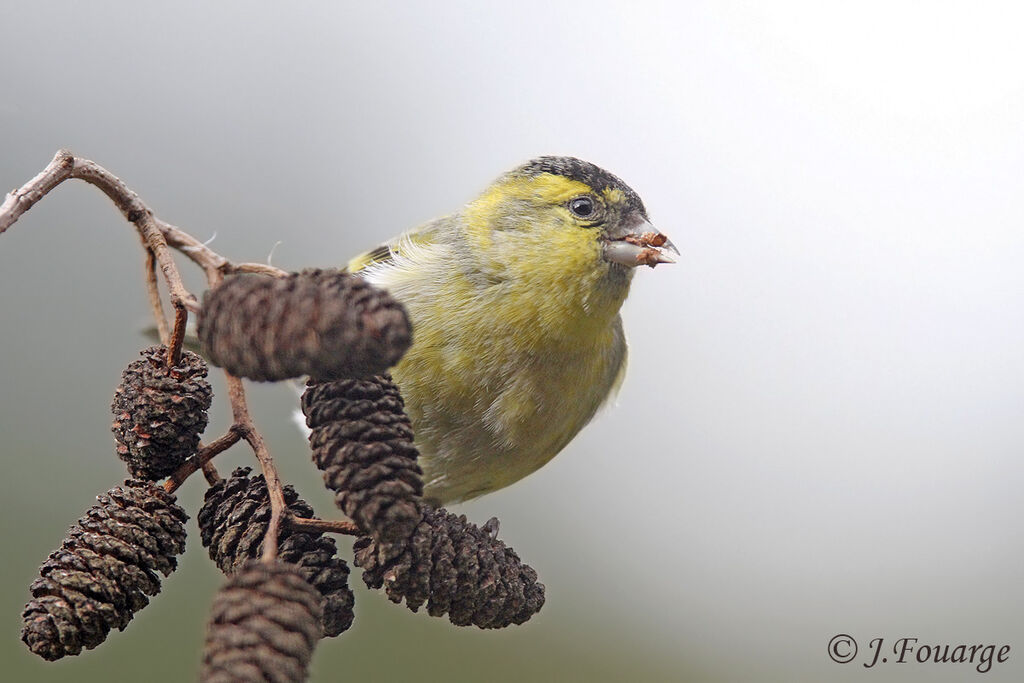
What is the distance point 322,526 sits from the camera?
949 mm

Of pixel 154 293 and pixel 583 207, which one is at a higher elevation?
pixel 583 207

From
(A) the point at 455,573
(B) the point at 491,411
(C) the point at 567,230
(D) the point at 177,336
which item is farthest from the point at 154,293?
(C) the point at 567,230

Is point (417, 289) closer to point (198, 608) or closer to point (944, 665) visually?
point (198, 608)

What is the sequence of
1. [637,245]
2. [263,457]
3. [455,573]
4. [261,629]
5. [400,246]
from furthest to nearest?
[400,246], [637,245], [455,573], [263,457], [261,629]

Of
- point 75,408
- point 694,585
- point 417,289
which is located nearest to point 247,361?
point 417,289

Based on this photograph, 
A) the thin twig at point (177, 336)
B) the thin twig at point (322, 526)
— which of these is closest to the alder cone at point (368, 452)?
the thin twig at point (322, 526)

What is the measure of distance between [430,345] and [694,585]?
3.75 m

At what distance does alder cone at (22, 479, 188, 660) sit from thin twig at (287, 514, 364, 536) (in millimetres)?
150

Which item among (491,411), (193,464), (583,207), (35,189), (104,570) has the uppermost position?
(583,207)

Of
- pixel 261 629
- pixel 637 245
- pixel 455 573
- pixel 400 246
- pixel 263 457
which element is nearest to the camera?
pixel 261 629

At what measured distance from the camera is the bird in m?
1.58

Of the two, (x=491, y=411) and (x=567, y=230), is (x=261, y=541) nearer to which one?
(x=491, y=411)

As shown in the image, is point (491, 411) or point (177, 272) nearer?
point (177, 272)

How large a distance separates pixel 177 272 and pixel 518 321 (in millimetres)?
700
